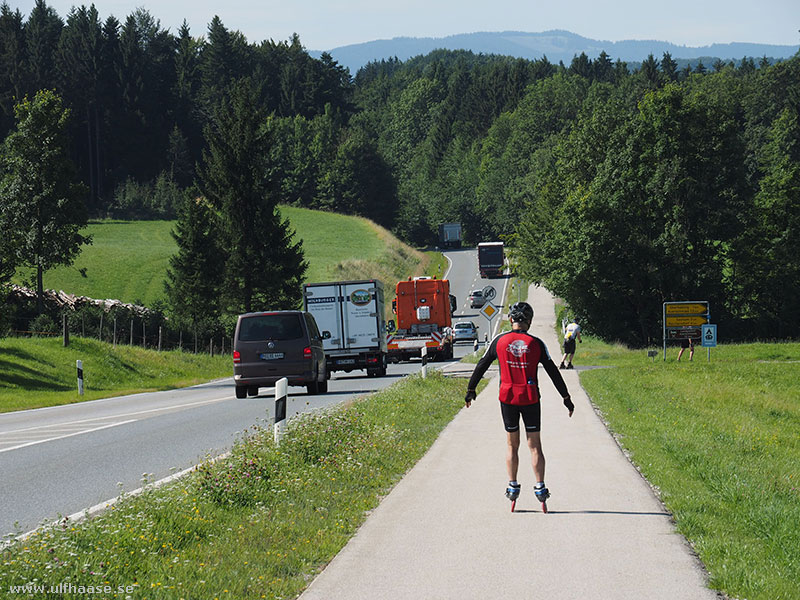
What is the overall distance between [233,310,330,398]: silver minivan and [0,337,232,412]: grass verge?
5333 mm

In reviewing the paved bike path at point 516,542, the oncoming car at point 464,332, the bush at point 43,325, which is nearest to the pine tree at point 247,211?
the oncoming car at point 464,332

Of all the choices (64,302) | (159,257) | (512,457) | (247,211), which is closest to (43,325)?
(64,302)

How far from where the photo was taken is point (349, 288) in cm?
3331

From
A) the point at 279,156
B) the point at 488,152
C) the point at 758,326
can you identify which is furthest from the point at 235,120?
the point at 488,152

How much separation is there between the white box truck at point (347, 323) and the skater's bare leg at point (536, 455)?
23984 millimetres

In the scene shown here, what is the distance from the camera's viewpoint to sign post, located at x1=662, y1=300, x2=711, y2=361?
135 ft

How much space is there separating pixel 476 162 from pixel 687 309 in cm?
12760

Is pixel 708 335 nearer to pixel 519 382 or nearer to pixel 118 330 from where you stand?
pixel 118 330

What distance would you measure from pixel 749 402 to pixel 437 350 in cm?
2138

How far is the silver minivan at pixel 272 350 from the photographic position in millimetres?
24000

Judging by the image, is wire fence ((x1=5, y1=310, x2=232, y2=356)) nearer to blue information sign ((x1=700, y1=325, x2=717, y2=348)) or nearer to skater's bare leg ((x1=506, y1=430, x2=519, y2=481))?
blue information sign ((x1=700, y1=325, x2=717, y2=348))

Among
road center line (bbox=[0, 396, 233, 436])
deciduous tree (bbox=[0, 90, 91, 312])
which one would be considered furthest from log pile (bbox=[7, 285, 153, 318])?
road center line (bbox=[0, 396, 233, 436])

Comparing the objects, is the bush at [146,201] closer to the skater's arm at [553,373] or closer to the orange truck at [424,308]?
the orange truck at [424,308]

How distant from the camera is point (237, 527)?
7742 mm
